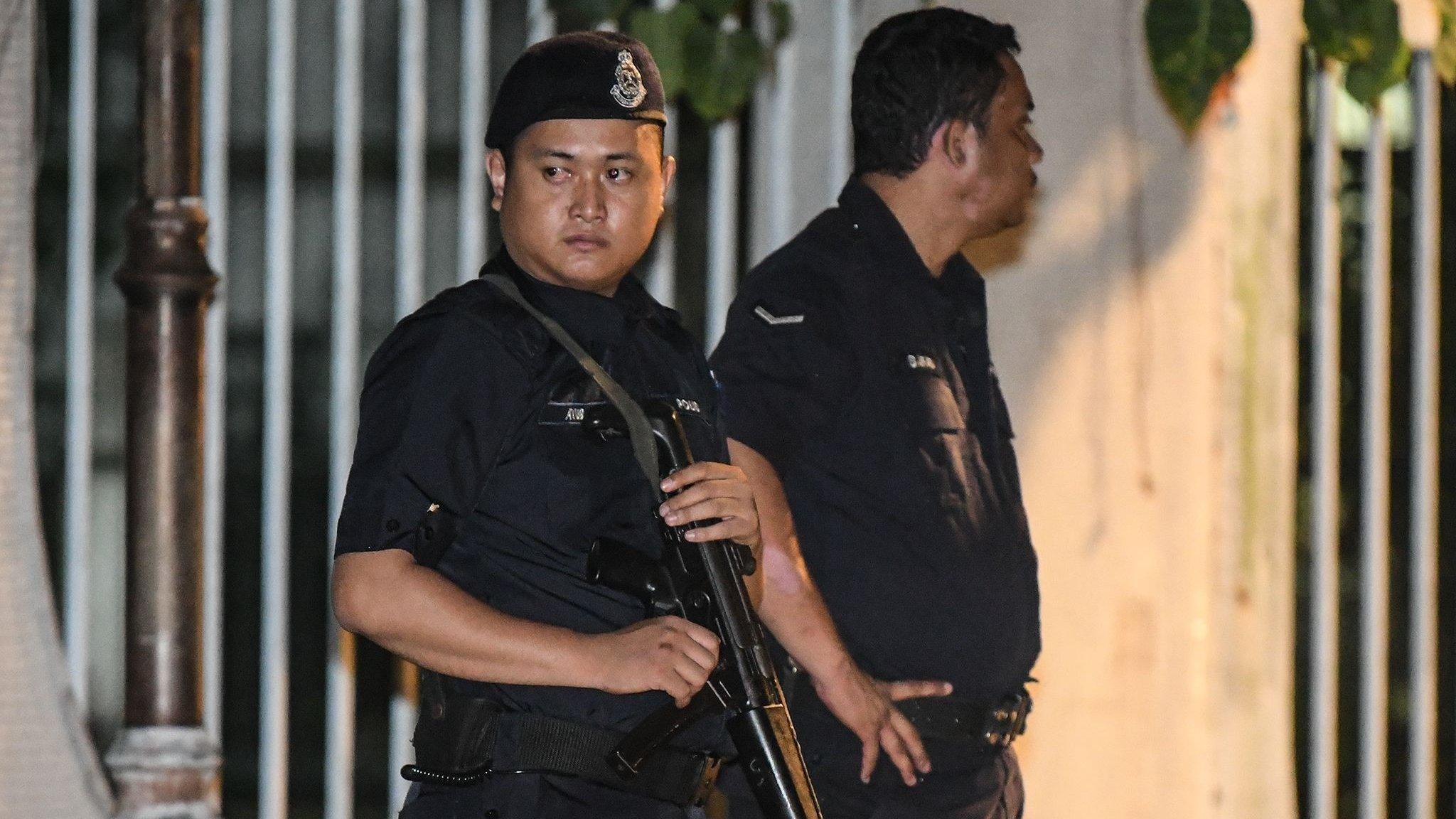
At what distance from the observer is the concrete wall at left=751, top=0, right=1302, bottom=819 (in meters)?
3.47

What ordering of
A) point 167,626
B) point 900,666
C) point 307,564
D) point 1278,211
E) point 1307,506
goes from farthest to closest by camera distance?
1. point 1307,506
2. point 307,564
3. point 1278,211
4. point 167,626
5. point 900,666

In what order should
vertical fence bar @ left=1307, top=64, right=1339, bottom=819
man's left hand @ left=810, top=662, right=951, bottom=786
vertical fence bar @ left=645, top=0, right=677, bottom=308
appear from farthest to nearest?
1. vertical fence bar @ left=1307, top=64, right=1339, bottom=819
2. vertical fence bar @ left=645, top=0, right=677, bottom=308
3. man's left hand @ left=810, top=662, right=951, bottom=786

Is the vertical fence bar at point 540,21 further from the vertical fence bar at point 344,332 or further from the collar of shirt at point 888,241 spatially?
the collar of shirt at point 888,241

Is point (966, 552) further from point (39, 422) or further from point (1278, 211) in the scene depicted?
point (39, 422)

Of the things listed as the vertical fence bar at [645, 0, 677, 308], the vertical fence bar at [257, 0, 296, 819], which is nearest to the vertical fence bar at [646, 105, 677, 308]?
the vertical fence bar at [645, 0, 677, 308]

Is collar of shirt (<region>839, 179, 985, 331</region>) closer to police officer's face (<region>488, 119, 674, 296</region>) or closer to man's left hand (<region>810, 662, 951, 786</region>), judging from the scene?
man's left hand (<region>810, 662, 951, 786</region>)

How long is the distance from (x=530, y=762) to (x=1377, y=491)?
98.0 inches

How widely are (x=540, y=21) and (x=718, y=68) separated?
0.35m

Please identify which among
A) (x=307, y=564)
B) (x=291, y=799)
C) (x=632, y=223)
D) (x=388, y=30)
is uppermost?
(x=388, y=30)

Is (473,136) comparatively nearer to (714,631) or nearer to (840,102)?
(840,102)

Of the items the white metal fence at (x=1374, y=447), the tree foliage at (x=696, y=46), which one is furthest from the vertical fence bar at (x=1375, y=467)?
the tree foliage at (x=696, y=46)

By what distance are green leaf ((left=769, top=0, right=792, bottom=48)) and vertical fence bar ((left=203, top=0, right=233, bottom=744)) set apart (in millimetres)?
984

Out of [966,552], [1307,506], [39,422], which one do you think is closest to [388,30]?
[39,422]

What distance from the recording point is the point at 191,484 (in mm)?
3199
